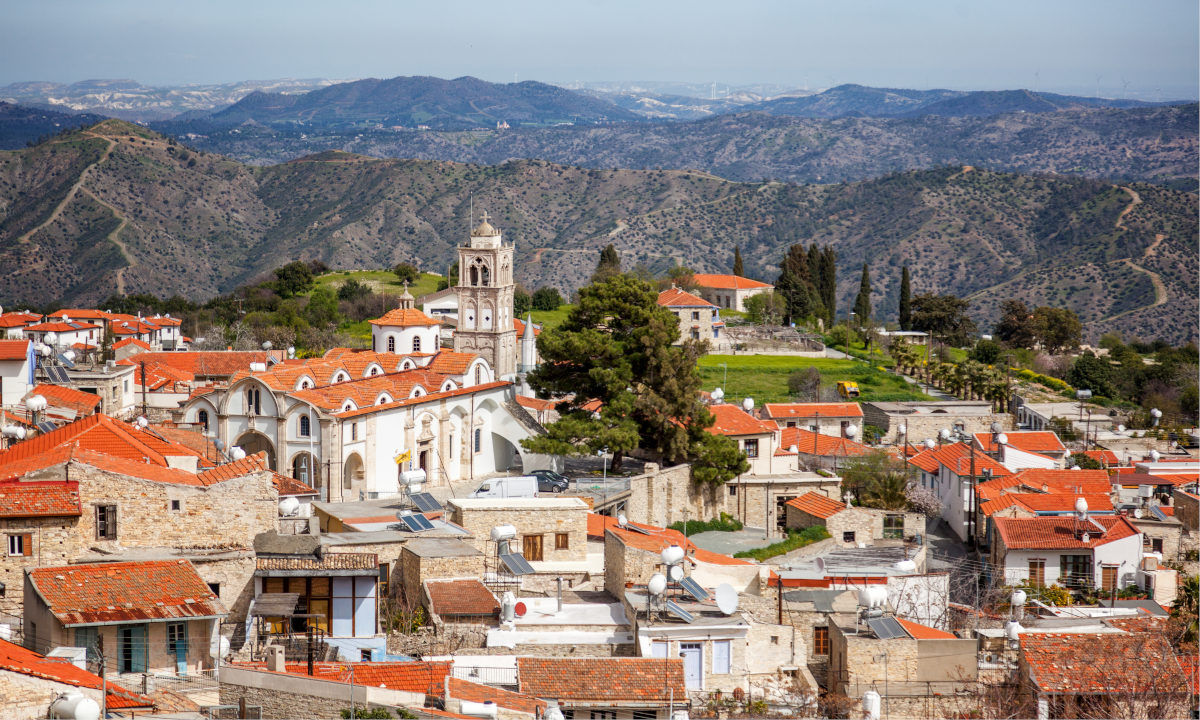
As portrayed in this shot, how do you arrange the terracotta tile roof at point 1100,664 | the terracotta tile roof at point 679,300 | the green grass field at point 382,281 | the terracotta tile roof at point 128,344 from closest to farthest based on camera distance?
the terracotta tile roof at point 1100,664 → the terracotta tile roof at point 128,344 → the terracotta tile roof at point 679,300 → the green grass field at point 382,281

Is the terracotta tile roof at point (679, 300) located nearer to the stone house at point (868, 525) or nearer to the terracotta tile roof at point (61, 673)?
the stone house at point (868, 525)

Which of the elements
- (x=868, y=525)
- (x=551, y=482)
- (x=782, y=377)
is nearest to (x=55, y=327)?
(x=782, y=377)

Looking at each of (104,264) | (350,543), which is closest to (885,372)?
(350,543)

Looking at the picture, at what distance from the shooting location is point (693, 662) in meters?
20.0

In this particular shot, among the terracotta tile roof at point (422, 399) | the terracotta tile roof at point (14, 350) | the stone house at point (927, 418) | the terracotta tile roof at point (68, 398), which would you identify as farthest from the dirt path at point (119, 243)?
the terracotta tile roof at point (422, 399)

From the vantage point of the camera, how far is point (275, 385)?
36094 mm

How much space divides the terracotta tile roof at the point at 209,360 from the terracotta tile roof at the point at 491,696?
1386 inches

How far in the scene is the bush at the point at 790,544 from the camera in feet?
107

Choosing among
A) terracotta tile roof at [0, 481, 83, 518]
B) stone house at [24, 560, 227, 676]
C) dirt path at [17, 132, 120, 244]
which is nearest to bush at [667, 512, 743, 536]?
terracotta tile roof at [0, 481, 83, 518]

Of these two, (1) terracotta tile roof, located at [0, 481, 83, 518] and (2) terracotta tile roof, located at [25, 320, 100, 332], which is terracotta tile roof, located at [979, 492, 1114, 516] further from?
(2) terracotta tile roof, located at [25, 320, 100, 332]

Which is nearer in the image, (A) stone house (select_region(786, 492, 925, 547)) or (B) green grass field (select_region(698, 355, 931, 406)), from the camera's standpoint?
(A) stone house (select_region(786, 492, 925, 547))

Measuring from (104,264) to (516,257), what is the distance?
4680 centimetres

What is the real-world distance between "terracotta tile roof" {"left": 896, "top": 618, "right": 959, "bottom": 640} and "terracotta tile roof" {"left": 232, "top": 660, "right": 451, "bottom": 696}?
746cm

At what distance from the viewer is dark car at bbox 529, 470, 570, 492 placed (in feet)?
115
